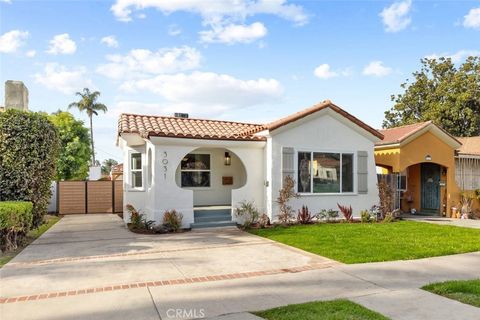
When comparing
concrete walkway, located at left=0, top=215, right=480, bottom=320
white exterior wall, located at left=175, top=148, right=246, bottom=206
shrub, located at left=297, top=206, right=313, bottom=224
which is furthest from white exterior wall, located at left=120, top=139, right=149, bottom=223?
shrub, located at left=297, top=206, right=313, bottom=224

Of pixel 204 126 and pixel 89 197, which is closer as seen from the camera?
pixel 204 126

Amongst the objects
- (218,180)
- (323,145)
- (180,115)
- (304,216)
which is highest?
(180,115)

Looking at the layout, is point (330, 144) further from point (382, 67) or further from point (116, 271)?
point (116, 271)

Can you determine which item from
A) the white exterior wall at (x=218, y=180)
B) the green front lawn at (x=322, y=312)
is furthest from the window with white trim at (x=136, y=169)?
the green front lawn at (x=322, y=312)

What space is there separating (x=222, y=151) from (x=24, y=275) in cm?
1016

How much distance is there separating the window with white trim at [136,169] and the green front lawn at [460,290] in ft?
37.3

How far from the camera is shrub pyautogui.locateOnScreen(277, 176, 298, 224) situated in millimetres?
13578

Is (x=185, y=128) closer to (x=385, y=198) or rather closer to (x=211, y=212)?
(x=211, y=212)

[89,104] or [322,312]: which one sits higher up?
[89,104]

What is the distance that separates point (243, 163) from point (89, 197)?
33.9 feet

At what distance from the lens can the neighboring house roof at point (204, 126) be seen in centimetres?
1323

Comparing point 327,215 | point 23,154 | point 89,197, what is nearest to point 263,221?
point 327,215

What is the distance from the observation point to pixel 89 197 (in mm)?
19594

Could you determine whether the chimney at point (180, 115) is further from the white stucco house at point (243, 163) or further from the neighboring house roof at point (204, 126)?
the white stucco house at point (243, 163)
